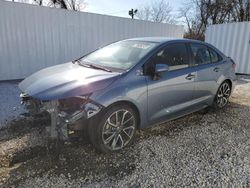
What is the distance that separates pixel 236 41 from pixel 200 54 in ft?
22.1

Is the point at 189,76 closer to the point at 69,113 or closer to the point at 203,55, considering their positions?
the point at 203,55

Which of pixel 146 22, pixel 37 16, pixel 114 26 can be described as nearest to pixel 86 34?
pixel 114 26

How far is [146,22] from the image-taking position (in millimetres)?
10438

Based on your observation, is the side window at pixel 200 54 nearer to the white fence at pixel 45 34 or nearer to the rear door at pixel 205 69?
the rear door at pixel 205 69

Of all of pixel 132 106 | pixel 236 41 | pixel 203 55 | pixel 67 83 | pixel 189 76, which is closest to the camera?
pixel 67 83

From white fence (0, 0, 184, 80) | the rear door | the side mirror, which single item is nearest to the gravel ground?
the rear door

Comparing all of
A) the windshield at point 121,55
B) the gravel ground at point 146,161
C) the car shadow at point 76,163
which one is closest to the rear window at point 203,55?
the windshield at point 121,55

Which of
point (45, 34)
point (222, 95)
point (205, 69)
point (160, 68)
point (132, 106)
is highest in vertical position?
point (45, 34)

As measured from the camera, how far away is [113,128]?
3045mm

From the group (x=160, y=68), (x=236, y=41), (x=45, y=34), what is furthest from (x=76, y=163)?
(x=236, y=41)

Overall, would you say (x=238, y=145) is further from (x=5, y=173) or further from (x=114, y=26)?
(x=114, y=26)

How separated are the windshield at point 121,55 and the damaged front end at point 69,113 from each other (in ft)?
2.73

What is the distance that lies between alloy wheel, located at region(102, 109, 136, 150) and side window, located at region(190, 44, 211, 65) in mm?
1810

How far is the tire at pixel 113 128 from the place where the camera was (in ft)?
9.42
